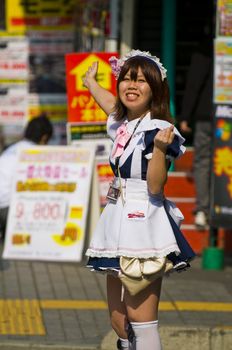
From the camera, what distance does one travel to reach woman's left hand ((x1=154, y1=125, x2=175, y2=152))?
550 cm

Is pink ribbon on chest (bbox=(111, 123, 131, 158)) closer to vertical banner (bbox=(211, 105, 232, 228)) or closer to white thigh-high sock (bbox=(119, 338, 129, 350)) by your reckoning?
white thigh-high sock (bbox=(119, 338, 129, 350))

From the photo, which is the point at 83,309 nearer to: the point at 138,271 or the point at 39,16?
the point at 138,271

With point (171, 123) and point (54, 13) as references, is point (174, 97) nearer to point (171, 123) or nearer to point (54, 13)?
point (54, 13)

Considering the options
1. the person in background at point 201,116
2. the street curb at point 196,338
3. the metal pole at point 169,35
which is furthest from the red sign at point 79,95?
the street curb at point 196,338

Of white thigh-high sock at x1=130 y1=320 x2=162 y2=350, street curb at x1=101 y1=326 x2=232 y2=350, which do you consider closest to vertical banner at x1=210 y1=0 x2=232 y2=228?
street curb at x1=101 y1=326 x2=232 y2=350

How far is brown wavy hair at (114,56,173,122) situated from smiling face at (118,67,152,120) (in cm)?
1

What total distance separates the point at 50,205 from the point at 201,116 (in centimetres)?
170

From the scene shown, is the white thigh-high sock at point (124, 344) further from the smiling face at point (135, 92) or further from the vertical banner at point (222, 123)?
the vertical banner at point (222, 123)

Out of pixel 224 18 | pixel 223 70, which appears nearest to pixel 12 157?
pixel 223 70

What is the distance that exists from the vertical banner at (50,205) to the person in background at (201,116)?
3.58ft

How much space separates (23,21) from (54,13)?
0.36 m

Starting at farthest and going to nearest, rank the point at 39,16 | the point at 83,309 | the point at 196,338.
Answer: the point at 39,16
the point at 83,309
the point at 196,338

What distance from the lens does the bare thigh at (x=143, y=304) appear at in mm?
5777

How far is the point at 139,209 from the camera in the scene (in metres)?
5.75
